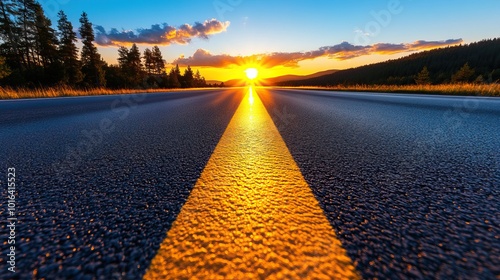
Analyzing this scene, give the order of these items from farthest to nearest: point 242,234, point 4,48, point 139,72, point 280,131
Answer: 1. point 139,72
2. point 4,48
3. point 280,131
4. point 242,234

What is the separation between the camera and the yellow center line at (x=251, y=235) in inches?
31.1

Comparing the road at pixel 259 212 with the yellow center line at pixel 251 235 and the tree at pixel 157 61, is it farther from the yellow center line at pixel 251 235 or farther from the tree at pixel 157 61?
the tree at pixel 157 61

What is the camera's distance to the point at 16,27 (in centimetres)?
3834

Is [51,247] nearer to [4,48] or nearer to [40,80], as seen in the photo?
[40,80]

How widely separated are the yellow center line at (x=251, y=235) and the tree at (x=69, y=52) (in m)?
51.8

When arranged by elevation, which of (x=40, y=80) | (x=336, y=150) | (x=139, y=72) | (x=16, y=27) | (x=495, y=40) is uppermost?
(x=495, y=40)

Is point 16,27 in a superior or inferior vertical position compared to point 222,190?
superior

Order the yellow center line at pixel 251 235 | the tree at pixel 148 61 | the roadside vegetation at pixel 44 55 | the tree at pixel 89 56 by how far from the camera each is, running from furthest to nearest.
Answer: the tree at pixel 148 61 → the tree at pixel 89 56 → the roadside vegetation at pixel 44 55 → the yellow center line at pixel 251 235

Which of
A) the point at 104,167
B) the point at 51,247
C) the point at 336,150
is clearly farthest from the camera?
the point at 336,150

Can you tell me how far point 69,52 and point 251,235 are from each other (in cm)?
5734

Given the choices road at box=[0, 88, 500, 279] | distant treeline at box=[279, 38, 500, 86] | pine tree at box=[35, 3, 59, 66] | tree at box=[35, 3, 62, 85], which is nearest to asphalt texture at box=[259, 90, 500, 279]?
road at box=[0, 88, 500, 279]

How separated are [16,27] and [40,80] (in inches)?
474

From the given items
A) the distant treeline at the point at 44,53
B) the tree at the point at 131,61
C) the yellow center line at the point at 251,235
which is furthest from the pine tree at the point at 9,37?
the yellow center line at the point at 251,235

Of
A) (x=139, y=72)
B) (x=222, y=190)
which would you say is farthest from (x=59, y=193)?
(x=139, y=72)
